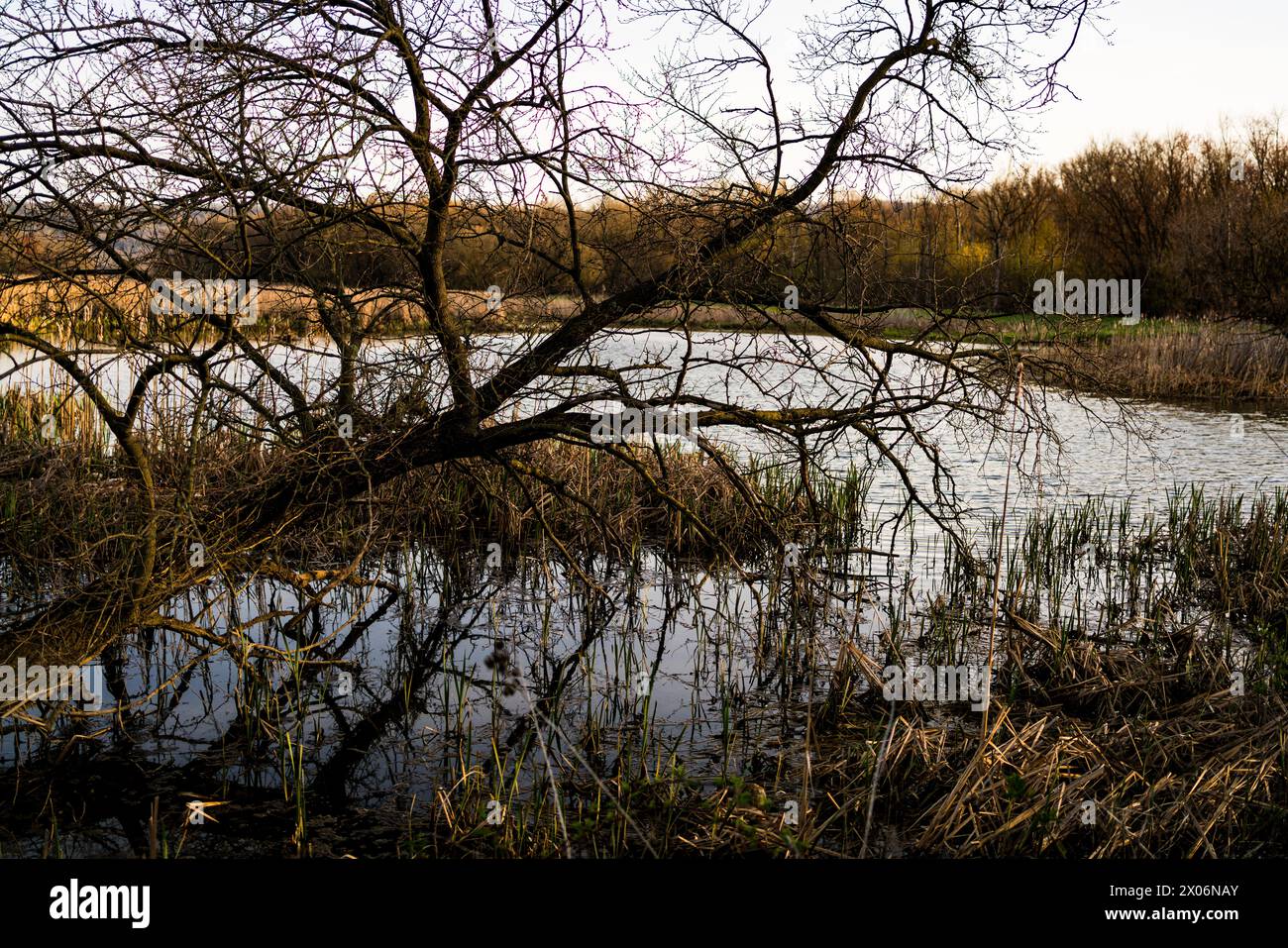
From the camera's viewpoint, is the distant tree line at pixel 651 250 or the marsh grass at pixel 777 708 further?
the distant tree line at pixel 651 250

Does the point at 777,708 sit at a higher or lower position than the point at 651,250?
lower

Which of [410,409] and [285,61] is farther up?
[285,61]

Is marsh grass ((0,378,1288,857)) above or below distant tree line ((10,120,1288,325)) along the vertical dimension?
below

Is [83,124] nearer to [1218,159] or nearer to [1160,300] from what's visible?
[1160,300]

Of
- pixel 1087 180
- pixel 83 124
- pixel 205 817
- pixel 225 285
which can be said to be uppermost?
pixel 1087 180

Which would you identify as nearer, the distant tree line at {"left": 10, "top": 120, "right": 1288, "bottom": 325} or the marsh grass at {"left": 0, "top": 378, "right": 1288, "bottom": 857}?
the marsh grass at {"left": 0, "top": 378, "right": 1288, "bottom": 857}

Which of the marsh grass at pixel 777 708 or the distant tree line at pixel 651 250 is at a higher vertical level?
the distant tree line at pixel 651 250

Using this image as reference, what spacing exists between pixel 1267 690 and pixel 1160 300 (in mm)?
27144

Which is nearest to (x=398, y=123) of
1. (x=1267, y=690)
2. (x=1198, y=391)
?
(x=1267, y=690)
